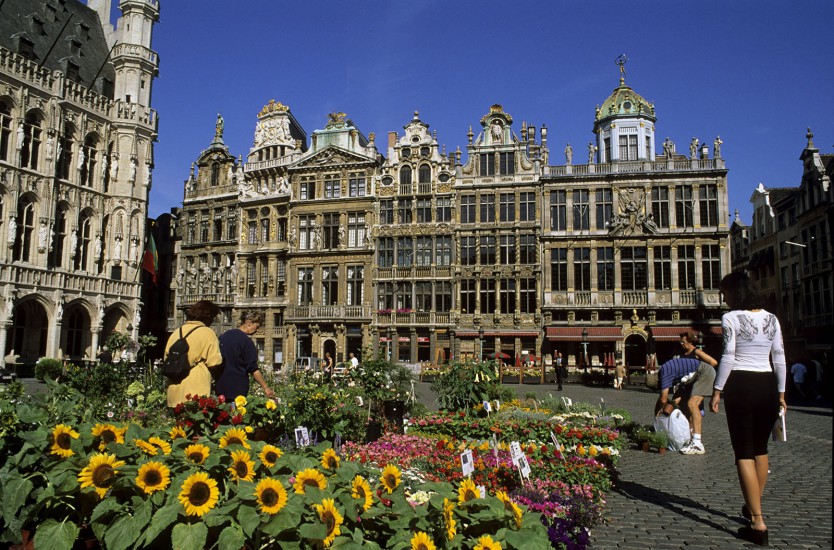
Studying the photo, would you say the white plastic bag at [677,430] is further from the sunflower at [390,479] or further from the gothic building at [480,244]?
the gothic building at [480,244]

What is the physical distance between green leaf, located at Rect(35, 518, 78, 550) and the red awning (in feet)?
108

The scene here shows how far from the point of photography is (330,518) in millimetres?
3150

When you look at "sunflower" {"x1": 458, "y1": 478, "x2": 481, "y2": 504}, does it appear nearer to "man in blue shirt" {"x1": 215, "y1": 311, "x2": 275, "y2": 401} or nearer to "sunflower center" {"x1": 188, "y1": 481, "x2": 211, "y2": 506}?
"sunflower center" {"x1": 188, "y1": 481, "x2": 211, "y2": 506}

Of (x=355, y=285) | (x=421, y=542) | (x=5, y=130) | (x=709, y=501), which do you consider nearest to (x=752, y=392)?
(x=709, y=501)

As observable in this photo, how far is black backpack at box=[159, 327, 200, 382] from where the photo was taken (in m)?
6.21

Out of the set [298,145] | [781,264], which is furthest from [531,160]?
[781,264]

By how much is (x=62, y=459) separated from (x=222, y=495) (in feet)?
3.76

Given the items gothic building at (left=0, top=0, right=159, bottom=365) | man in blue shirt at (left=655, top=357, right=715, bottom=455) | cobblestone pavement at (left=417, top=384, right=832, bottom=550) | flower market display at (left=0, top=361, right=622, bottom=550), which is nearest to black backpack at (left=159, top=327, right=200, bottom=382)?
flower market display at (left=0, top=361, right=622, bottom=550)

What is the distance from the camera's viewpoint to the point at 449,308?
37.2 meters

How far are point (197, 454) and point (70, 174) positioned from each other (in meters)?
35.8

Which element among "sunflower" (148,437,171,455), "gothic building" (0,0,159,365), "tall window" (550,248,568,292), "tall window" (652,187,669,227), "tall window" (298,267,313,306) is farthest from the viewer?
"tall window" (298,267,313,306)

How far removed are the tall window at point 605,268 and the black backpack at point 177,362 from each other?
31852 millimetres

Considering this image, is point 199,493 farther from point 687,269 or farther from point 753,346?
point 687,269

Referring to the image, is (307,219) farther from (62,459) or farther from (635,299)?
(62,459)
